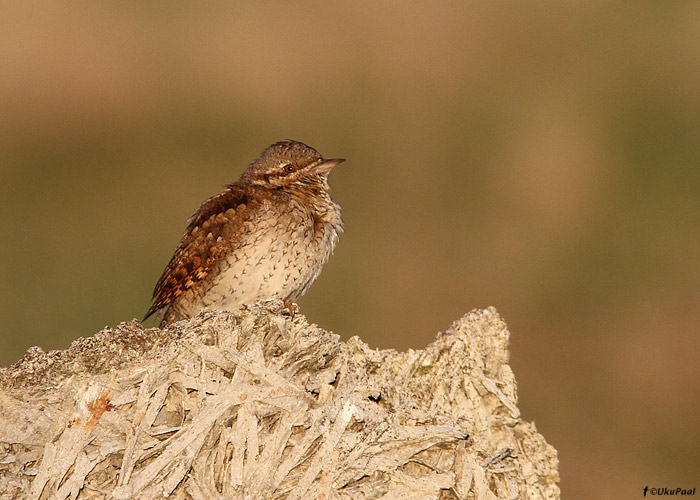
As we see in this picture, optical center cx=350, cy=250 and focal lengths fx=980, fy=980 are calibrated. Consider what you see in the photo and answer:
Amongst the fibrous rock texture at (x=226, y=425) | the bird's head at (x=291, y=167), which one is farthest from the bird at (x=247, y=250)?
the fibrous rock texture at (x=226, y=425)

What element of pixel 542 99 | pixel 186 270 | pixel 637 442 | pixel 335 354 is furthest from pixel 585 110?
pixel 335 354

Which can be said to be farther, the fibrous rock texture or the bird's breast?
the bird's breast

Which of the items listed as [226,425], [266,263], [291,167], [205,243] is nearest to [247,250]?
[266,263]

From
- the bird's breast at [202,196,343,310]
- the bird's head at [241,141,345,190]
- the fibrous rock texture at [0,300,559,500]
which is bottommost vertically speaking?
the fibrous rock texture at [0,300,559,500]

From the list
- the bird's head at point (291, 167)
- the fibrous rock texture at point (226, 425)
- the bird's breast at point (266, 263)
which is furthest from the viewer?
the bird's head at point (291, 167)

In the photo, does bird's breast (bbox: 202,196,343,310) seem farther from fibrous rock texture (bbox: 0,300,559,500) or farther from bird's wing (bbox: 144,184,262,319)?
fibrous rock texture (bbox: 0,300,559,500)

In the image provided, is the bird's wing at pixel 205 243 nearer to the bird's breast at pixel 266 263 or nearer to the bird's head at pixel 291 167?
the bird's breast at pixel 266 263

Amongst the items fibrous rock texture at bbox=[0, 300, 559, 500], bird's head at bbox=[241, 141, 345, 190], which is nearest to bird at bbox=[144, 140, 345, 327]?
bird's head at bbox=[241, 141, 345, 190]
